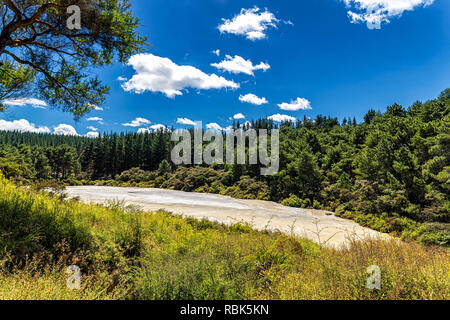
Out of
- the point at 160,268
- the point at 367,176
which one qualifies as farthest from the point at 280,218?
the point at 160,268

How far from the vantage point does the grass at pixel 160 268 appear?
2973 millimetres

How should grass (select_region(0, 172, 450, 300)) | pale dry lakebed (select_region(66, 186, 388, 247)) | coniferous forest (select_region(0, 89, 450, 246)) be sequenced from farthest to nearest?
1. coniferous forest (select_region(0, 89, 450, 246))
2. pale dry lakebed (select_region(66, 186, 388, 247))
3. grass (select_region(0, 172, 450, 300))

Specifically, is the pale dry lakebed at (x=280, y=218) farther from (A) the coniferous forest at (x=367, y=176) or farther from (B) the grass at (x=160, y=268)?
(A) the coniferous forest at (x=367, y=176)

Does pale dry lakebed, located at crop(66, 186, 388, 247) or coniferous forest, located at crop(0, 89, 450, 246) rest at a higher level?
coniferous forest, located at crop(0, 89, 450, 246)

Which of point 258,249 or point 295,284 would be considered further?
point 258,249

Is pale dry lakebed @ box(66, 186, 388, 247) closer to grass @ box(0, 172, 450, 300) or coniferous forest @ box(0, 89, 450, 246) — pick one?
grass @ box(0, 172, 450, 300)

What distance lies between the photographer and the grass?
2973 millimetres

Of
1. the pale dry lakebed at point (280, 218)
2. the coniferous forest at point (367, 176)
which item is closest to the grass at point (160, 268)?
the pale dry lakebed at point (280, 218)

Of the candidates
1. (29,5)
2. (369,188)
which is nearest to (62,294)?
(29,5)

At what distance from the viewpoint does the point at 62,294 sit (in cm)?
277

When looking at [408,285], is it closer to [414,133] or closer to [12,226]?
[12,226]

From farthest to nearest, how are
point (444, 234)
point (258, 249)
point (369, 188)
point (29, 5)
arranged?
point (369, 188) → point (444, 234) → point (258, 249) → point (29, 5)

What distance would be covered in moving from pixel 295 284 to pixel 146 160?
79.7 m

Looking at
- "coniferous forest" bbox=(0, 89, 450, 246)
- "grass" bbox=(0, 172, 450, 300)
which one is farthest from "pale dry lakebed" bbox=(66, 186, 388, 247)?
"coniferous forest" bbox=(0, 89, 450, 246)
